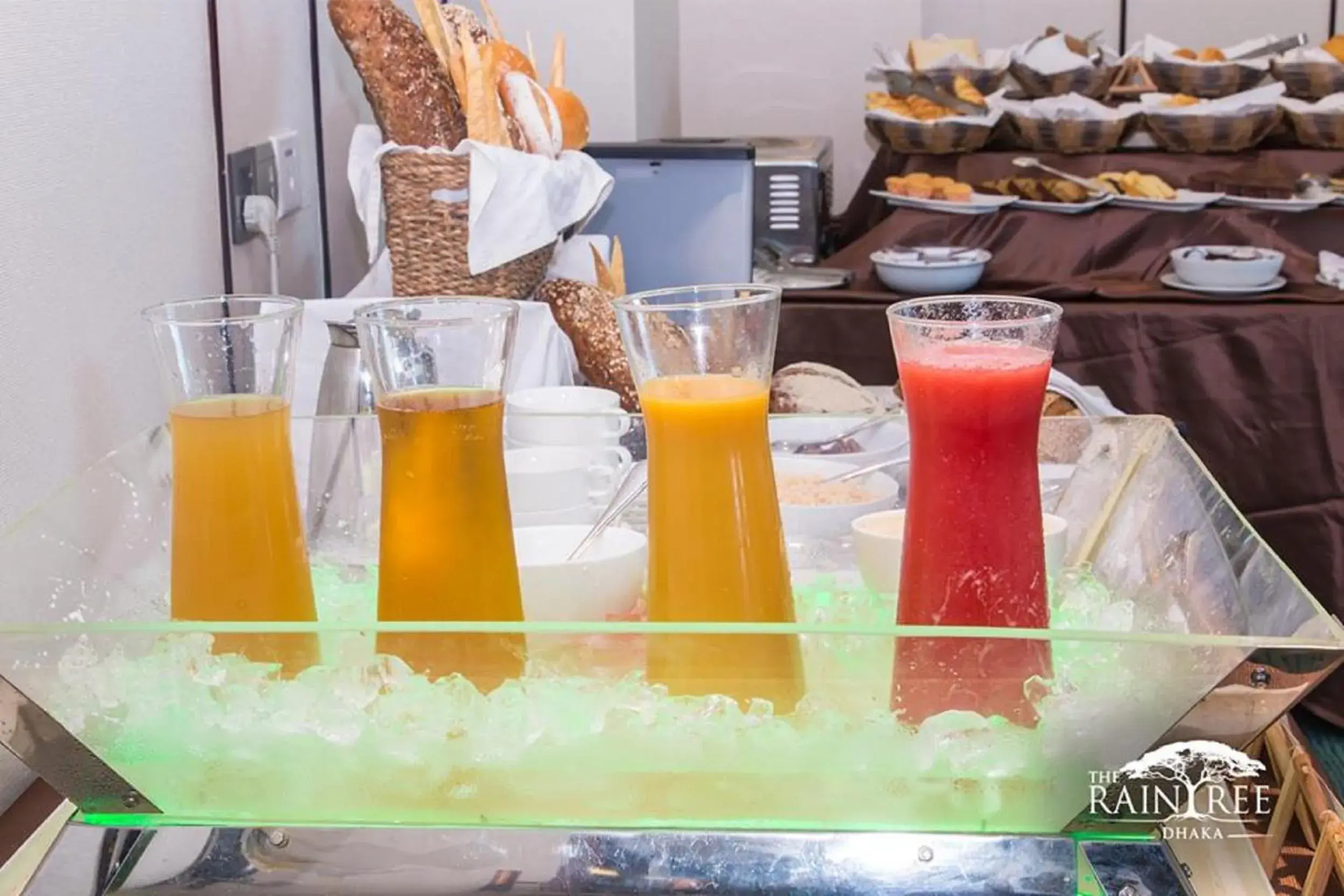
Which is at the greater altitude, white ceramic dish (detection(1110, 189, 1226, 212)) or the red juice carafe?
the red juice carafe

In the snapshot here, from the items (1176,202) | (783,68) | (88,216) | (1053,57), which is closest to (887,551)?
(88,216)

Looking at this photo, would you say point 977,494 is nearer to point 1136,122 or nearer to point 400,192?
point 400,192

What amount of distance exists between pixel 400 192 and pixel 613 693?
3.05 feet

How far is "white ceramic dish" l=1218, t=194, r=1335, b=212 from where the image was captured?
2.64m

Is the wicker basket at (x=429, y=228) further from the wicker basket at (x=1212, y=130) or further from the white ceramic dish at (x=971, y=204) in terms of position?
the wicker basket at (x=1212, y=130)

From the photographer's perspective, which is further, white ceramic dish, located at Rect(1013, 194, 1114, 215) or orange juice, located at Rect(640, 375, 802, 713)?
white ceramic dish, located at Rect(1013, 194, 1114, 215)

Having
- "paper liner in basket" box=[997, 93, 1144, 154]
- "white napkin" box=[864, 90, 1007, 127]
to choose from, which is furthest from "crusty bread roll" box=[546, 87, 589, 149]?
"paper liner in basket" box=[997, 93, 1144, 154]

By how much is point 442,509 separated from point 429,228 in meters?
0.83

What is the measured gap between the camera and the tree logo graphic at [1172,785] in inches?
21.8

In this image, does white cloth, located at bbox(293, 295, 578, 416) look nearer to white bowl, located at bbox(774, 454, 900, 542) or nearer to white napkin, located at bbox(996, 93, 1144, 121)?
white bowl, located at bbox(774, 454, 900, 542)

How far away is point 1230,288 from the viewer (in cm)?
245

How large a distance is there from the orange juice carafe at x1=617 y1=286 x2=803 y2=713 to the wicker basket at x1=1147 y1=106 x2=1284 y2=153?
8.19 ft

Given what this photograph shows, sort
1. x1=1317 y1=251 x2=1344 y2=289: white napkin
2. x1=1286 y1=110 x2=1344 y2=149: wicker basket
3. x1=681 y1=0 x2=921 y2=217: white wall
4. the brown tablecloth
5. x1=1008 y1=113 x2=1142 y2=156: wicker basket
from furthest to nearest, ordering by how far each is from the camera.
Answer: x1=681 y1=0 x2=921 y2=217: white wall → x1=1008 y1=113 x2=1142 y2=156: wicker basket → x1=1286 y1=110 x2=1344 y2=149: wicker basket → x1=1317 y1=251 x2=1344 y2=289: white napkin → the brown tablecloth

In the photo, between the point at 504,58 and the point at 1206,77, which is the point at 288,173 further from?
the point at 1206,77
